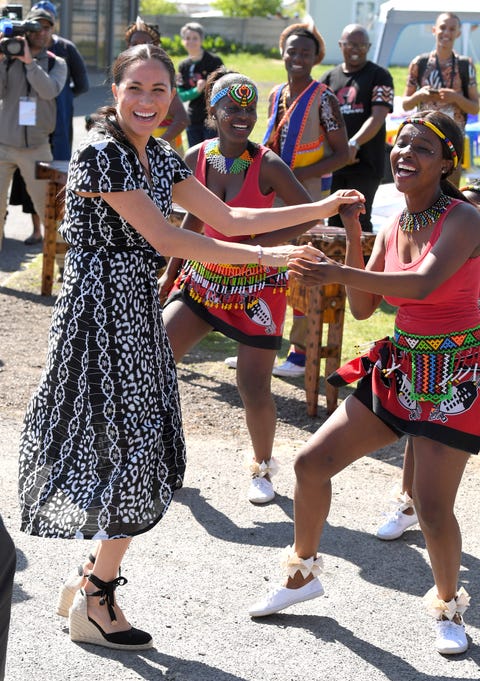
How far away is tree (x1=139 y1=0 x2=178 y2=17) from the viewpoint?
62188mm

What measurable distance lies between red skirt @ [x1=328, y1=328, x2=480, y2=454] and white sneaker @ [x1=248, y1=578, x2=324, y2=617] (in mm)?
703

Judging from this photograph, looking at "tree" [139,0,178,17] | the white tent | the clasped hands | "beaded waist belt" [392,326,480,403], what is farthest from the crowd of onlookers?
"tree" [139,0,178,17]

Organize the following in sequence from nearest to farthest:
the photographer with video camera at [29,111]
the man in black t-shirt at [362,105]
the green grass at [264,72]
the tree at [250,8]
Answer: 1. the man in black t-shirt at [362,105]
2. the photographer with video camera at [29,111]
3. the green grass at [264,72]
4. the tree at [250,8]

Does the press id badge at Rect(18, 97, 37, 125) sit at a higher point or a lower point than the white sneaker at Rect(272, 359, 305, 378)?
higher

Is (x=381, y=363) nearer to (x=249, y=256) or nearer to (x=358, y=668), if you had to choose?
(x=249, y=256)

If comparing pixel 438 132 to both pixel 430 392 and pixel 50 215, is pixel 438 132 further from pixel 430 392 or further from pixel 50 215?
pixel 50 215

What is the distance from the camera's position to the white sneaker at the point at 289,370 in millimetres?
7293

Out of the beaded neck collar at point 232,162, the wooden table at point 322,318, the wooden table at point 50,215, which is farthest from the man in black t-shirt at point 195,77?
the beaded neck collar at point 232,162

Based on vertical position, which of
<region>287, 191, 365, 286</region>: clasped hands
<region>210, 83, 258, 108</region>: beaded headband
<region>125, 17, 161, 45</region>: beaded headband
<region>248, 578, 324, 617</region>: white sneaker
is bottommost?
<region>248, 578, 324, 617</region>: white sneaker

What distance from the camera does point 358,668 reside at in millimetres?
3734

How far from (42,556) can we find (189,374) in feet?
9.79

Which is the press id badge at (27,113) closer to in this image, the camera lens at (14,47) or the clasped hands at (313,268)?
the camera lens at (14,47)

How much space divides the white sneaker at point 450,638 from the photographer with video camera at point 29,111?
656 centimetres

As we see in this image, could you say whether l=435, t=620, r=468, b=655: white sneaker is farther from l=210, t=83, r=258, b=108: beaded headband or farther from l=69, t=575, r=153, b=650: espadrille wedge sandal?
l=210, t=83, r=258, b=108: beaded headband
